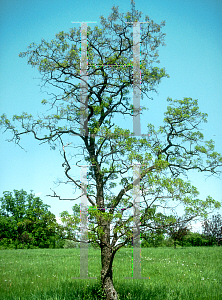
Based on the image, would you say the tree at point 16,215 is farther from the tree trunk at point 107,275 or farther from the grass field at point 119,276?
the tree trunk at point 107,275

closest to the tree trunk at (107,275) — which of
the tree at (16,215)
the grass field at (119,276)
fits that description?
the grass field at (119,276)

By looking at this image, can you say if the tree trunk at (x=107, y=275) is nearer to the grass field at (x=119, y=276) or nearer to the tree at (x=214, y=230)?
the grass field at (x=119, y=276)

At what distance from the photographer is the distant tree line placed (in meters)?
4.10

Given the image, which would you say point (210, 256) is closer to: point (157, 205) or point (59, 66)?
point (157, 205)

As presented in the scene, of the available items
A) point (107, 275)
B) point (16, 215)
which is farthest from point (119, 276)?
point (16, 215)

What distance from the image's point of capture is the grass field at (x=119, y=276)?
4.68 m

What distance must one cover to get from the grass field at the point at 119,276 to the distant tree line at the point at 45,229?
56 centimetres

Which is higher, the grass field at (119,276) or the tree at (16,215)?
the tree at (16,215)

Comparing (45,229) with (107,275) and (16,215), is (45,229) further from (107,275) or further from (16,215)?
(16,215)

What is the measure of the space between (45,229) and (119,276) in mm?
2414

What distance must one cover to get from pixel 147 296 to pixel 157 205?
1.63 metres

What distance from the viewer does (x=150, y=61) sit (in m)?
5.06

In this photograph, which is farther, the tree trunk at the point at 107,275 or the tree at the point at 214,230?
the tree at the point at 214,230

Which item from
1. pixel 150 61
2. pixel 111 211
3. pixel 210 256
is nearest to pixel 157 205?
pixel 111 211
